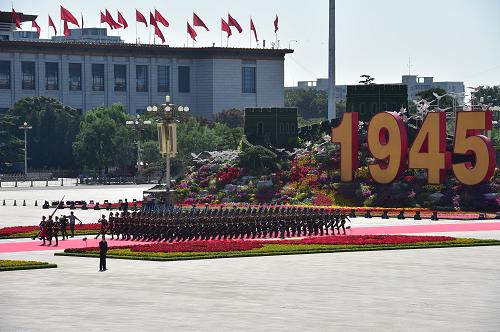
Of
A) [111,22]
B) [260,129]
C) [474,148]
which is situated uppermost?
[111,22]

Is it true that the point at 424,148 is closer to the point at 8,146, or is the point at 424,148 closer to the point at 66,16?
the point at 66,16

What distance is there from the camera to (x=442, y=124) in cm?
8425

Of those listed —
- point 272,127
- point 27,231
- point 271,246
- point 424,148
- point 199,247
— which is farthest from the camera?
point 272,127

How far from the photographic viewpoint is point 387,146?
87.2 metres

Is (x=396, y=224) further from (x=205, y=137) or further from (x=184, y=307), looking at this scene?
(x=205, y=137)

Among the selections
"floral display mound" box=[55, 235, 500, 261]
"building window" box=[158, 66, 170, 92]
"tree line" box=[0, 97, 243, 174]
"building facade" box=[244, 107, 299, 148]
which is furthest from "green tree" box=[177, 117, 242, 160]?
"floral display mound" box=[55, 235, 500, 261]

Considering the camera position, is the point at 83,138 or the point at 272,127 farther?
the point at 83,138

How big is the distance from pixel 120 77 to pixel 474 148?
394 ft

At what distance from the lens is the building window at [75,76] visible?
192 metres

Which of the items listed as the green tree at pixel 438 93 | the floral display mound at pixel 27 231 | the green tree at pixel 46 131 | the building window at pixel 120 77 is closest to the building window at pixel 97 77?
the building window at pixel 120 77

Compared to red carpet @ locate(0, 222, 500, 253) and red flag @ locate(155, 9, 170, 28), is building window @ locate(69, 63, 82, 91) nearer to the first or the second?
red flag @ locate(155, 9, 170, 28)

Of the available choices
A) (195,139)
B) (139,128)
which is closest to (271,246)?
(139,128)

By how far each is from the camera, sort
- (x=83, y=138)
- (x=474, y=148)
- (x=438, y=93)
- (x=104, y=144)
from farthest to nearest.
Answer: (x=83, y=138), (x=104, y=144), (x=438, y=93), (x=474, y=148)

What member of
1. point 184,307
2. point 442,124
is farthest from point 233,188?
point 184,307
